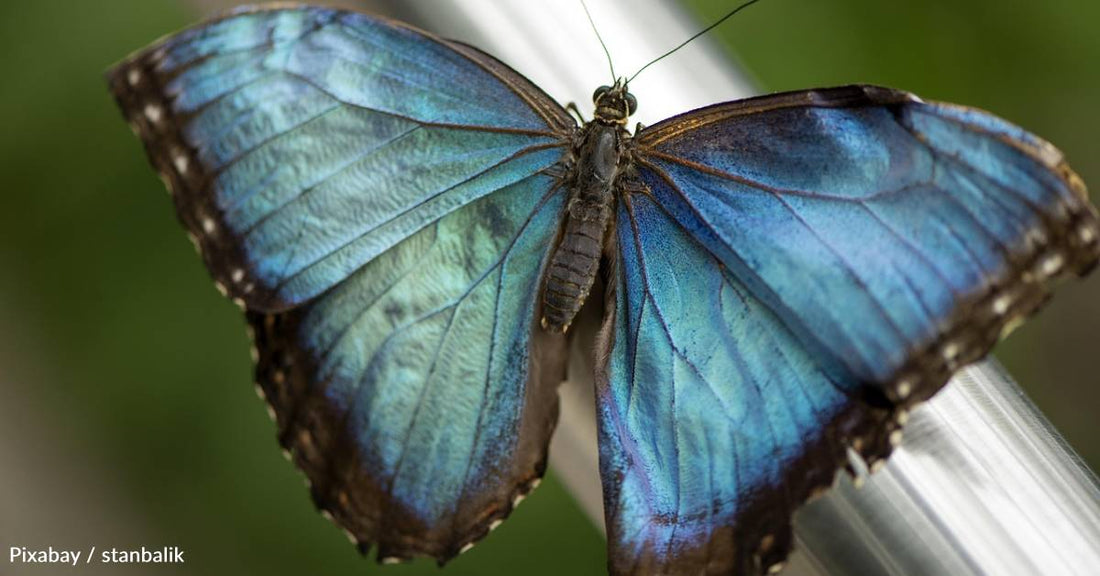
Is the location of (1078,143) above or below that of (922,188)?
above

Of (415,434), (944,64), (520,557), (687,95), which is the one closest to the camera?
(687,95)

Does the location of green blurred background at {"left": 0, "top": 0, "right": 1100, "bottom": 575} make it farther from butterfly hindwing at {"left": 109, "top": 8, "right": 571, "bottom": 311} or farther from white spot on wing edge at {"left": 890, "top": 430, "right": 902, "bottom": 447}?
white spot on wing edge at {"left": 890, "top": 430, "right": 902, "bottom": 447}

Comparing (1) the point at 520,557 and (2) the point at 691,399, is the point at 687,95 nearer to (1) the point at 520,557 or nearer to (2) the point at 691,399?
(2) the point at 691,399

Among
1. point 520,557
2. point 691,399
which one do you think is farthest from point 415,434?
point 520,557

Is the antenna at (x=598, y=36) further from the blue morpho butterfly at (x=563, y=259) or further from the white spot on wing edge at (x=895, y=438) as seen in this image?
the white spot on wing edge at (x=895, y=438)

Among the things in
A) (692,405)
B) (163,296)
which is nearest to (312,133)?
(692,405)

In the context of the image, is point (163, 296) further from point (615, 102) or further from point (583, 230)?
point (615, 102)

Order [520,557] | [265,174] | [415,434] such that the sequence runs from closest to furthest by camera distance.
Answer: [265,174], [415,434], [520,557]

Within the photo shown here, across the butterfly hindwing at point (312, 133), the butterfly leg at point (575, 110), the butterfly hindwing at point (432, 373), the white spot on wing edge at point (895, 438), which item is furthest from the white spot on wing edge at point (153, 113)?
the white spot on wing edge at point (895, 438)
